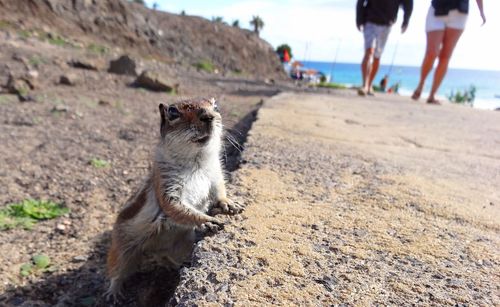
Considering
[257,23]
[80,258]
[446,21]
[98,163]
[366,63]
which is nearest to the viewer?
[80,258]

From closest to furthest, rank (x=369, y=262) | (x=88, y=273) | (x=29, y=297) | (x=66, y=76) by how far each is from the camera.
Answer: (x=369, y=262)
(x=29, y=297)
(x=88, y=273)
(x=66, y=76)

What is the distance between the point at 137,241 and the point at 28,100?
478 centimetres

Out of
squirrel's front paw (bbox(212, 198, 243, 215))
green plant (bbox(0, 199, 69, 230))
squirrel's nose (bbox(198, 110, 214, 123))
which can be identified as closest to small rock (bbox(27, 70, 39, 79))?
green plant (bbox(0, 199, 69, 230))

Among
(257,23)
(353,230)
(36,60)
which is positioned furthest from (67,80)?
(257,23)

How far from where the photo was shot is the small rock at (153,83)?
341 inches

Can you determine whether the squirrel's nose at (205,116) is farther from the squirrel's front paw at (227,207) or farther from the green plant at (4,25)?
the green plant at (4,25)

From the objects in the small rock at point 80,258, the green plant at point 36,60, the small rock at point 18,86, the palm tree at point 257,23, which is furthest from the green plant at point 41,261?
the palm tree at point 257,23

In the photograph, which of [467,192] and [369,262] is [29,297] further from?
[467,192]

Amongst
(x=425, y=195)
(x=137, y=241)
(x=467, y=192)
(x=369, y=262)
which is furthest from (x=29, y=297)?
(x=467, y=192)

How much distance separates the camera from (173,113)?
2.40 meters

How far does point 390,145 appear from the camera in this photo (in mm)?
4242

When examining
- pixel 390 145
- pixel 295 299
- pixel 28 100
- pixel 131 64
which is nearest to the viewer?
pixel 295 299

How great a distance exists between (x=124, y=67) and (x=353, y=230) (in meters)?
8.44

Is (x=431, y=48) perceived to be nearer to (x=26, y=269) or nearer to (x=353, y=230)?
(x=353, y=230)
